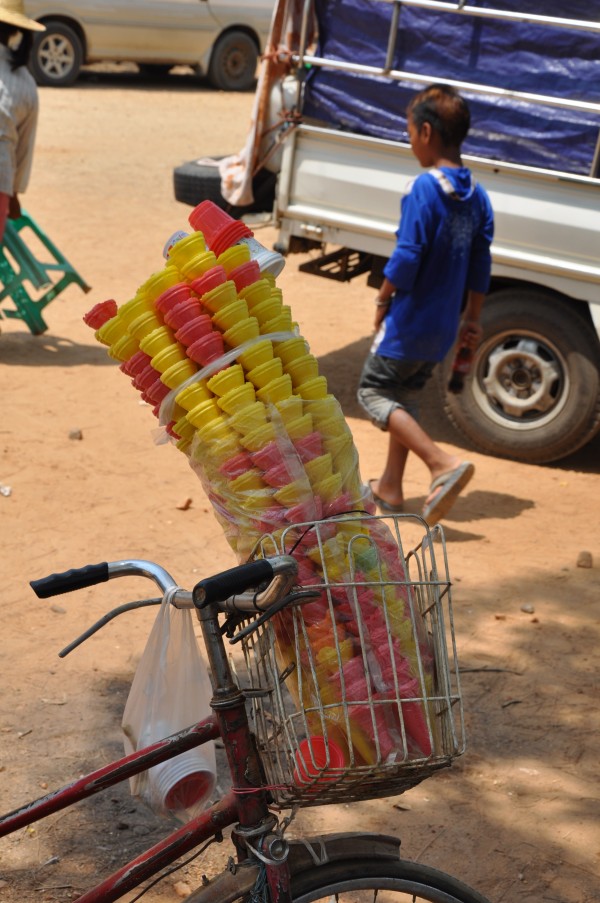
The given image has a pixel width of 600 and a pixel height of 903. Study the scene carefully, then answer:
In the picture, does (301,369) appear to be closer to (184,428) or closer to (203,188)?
(184,428)

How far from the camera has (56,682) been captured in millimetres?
3996

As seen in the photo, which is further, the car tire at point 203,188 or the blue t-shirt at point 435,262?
the car tire at point 203,188

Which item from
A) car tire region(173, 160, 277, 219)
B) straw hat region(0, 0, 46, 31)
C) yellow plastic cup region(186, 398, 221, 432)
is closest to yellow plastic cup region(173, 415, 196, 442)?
yellow plastic cup region(186, 398, 221, 432)

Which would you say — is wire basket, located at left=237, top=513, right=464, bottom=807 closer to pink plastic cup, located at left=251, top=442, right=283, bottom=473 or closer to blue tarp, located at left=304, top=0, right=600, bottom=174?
pink plastic cup, located at left=251, top=442, right=283, bottom=473

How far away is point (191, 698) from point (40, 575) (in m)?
2.56

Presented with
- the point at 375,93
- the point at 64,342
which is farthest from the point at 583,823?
the point at 64,342

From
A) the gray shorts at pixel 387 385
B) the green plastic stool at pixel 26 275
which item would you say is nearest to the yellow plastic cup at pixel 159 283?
the gray shorts at pixel 387 385

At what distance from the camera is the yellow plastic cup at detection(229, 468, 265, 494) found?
6.87 ft

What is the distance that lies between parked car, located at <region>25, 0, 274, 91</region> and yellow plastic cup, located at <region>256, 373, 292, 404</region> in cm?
1405

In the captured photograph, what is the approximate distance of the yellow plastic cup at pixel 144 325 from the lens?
2102 mm

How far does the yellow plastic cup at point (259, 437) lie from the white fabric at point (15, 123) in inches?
211

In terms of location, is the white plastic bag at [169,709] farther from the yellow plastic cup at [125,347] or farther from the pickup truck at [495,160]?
the pickup truck at [495,160]

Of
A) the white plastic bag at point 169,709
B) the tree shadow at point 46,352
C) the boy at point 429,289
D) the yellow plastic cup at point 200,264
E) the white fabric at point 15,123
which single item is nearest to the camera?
the yellow plastic cup at point 200,264

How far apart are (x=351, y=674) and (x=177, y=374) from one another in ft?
2.06
